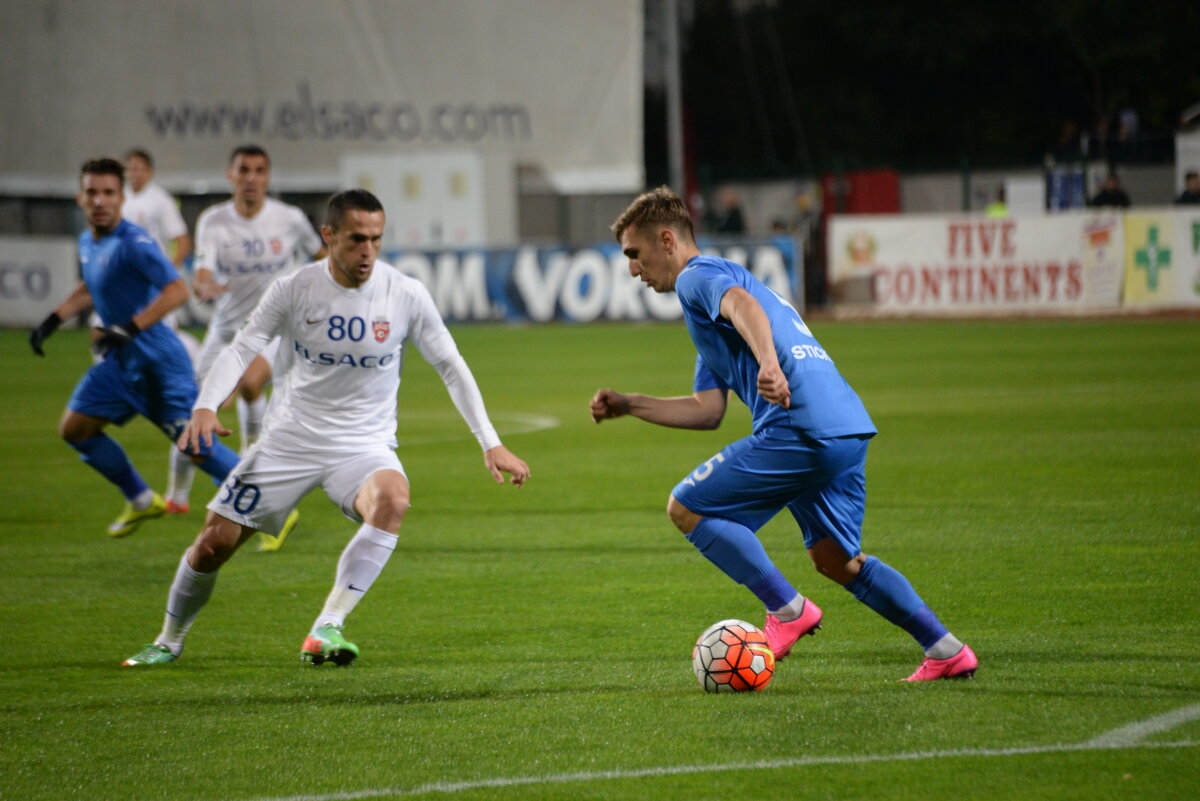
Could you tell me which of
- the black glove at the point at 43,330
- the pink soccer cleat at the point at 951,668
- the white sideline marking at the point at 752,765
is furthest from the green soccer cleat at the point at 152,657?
the black glove at the point at 43,330

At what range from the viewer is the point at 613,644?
631cm

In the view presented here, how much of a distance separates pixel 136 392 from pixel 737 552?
5.13m

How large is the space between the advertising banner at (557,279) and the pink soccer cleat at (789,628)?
20.9 metres

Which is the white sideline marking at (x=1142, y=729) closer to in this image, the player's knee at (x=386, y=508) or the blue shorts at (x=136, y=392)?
the player's knee at (x=386, y=508)

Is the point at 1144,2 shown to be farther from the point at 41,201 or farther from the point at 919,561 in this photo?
the point at 919,561

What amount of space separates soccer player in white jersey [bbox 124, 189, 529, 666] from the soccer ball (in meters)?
0.99

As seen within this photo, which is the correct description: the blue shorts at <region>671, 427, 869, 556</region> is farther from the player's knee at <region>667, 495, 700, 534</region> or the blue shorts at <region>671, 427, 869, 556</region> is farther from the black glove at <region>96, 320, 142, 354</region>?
the black glove at <region>96, 320, 142, 354</region>

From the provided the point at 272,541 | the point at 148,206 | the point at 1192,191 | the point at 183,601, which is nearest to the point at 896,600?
the point at 183,601

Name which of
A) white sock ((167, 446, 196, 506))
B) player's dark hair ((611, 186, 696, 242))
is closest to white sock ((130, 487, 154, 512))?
white sock ((167, 446, 196, 506))

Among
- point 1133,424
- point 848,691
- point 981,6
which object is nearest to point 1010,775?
point 848,691

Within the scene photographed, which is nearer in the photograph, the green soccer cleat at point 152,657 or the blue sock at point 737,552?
the blue sock at point 737,552

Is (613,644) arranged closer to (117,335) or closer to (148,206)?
(117,335)

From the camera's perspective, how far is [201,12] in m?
35.6

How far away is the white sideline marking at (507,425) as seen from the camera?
14.1 m
